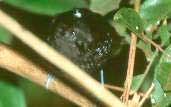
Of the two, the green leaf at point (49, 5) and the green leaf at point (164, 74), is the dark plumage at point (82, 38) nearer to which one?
the green leaf at point (49, 5)

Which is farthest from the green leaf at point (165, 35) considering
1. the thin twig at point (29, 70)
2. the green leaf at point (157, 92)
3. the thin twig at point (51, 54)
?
the thin twig at point (51, 54)

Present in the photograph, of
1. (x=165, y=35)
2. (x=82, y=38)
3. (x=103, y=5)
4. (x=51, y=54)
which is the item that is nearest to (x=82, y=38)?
(x=82, y=38)

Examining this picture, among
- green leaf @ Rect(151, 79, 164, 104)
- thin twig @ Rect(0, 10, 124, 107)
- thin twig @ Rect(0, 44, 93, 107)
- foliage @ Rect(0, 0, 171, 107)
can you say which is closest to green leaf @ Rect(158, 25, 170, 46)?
foliage @ Rect(0, 0, 171, 107)

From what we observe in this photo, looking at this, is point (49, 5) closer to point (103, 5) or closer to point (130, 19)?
point (103, 5)

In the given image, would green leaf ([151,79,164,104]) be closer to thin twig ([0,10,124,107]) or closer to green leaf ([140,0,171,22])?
green leaf ([140,0,171,22])

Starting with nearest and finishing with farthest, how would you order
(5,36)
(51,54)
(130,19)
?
1. (51,54)
2. (130,19)
3. (5,36)

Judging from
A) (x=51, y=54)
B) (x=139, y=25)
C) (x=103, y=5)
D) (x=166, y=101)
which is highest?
(x=103, y=5)

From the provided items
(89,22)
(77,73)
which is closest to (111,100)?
(77,73)
